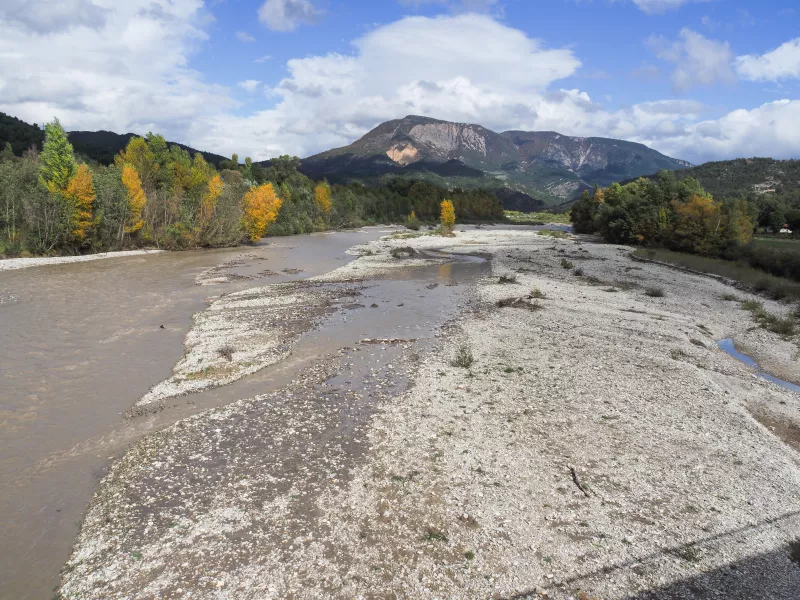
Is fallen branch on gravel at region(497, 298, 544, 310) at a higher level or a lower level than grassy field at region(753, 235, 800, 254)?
lower

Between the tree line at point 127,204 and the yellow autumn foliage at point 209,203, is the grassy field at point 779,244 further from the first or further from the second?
the yellow autumn foliage at point 209,203

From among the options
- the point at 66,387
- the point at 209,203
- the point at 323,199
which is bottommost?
the point at 66,387

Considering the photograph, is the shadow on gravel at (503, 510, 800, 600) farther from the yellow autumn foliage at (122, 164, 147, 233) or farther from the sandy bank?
the yellow autumn foliage at (122, 164, 147, 233)

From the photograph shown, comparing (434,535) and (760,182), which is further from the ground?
(760,182)

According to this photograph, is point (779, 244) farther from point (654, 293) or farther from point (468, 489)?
point (468, 489)

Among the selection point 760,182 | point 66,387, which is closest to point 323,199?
point 66,387

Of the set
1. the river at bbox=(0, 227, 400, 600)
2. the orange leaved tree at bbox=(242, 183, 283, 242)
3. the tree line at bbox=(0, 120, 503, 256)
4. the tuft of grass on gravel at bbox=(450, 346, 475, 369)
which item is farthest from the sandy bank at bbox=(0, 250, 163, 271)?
the tuft of grass on gravel at bbox=(450, 346, 475, 369)
